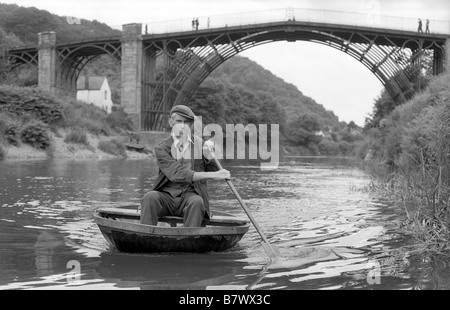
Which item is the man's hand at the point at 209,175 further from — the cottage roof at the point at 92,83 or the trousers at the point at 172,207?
the cottage roof at the point at 92,83

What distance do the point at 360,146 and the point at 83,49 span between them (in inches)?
856

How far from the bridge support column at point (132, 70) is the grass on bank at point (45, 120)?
0.74 meters

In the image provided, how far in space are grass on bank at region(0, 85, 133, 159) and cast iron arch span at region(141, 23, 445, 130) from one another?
312 cm

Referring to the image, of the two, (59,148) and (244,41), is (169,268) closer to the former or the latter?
(59,148)

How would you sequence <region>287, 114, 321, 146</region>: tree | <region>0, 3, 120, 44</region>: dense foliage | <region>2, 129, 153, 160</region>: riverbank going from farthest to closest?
1. <region>287, 114, 321, 146</region>: tree
2. <region>0, 3, 120, 44</region>: dense foliage
3. <region>2, 129, 153, 160</region>: riverbank

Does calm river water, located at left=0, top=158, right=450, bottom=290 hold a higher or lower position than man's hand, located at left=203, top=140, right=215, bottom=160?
lower

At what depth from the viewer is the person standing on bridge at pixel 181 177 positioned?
593 cm

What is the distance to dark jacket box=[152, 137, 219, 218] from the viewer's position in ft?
19.5

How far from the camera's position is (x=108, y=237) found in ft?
19.8

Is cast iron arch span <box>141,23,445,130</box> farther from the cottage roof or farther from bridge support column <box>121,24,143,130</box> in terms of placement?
the cottage roof

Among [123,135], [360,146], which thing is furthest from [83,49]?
[360,146]

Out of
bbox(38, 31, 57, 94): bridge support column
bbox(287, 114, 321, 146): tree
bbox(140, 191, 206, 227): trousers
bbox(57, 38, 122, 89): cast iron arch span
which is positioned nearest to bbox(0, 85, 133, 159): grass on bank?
bbox(38, 31, 57, 94): bridge support column

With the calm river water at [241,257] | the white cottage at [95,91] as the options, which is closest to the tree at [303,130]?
the white cottage at [95,91]

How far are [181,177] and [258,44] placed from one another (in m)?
35.2
